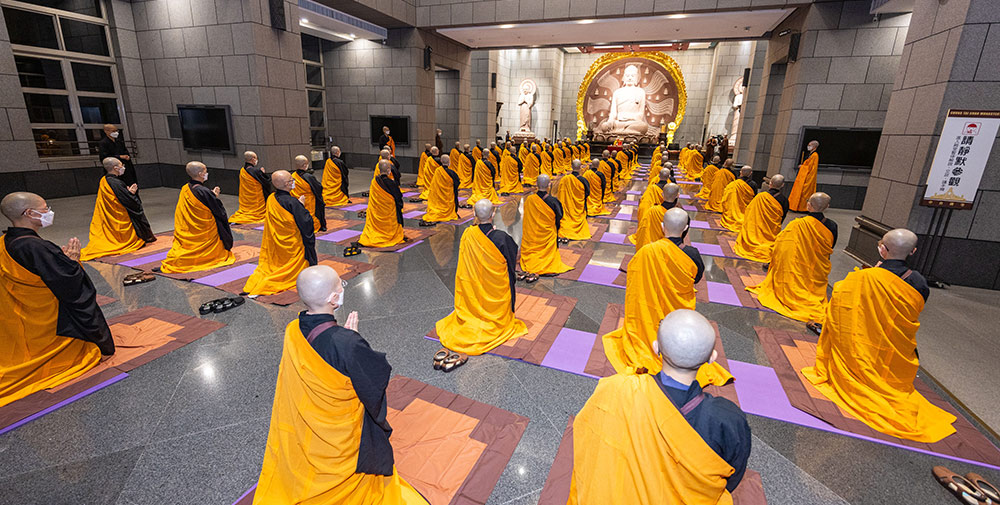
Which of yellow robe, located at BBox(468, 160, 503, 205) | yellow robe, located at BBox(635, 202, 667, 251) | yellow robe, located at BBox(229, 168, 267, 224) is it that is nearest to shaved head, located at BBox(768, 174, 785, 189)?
yellow robe, located at BBox(635, 202, 667, 251)

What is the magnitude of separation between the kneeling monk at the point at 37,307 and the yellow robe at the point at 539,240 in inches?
198

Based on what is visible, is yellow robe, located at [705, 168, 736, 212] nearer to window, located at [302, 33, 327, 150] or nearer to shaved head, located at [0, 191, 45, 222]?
shaved head, located at [0, 191, 45, 222]

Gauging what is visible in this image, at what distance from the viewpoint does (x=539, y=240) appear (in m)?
6.68

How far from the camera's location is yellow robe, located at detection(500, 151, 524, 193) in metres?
14.5

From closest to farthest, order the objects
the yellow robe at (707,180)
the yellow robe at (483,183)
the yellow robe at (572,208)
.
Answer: the yellow robe at (572,208), the yellow robe at (483,183), the yellow robe at (707,180)

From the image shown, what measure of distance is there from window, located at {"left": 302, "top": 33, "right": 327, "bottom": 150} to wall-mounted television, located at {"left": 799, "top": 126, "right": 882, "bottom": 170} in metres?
17.6

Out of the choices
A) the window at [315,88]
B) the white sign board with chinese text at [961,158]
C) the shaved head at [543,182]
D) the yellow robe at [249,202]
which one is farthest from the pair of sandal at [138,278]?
the window at [315,88]

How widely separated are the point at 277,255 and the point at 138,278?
2.02 metres

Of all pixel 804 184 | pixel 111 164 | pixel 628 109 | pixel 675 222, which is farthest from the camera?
pixel 628 109

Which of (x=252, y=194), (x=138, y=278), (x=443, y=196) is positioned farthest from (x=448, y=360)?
(x=252, y=194)

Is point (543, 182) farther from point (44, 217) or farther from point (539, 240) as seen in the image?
point (44, 217)

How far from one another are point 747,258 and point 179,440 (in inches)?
335

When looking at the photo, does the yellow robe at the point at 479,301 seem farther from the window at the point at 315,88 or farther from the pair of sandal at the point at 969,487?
the window at the point at 315,88

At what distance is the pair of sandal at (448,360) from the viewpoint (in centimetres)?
404
